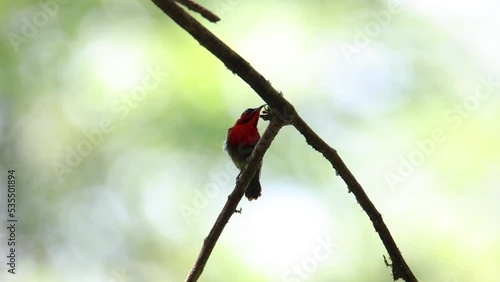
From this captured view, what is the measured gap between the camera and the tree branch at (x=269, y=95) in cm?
245

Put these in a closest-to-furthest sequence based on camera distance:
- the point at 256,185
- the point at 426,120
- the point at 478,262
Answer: the point at 256,185, the point at 478,262, the point at 426,120

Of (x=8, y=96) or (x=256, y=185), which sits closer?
A: (x=256, y=185)

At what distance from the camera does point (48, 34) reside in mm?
9805

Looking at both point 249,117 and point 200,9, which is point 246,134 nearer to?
point 249,117

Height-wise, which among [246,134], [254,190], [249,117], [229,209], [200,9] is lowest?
[229,209]

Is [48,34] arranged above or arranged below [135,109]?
above

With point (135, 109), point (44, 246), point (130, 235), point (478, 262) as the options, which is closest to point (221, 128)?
point (135, 109)

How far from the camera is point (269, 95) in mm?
2861

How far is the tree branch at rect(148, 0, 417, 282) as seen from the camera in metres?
2.45

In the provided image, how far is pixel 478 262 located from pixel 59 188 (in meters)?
6.42

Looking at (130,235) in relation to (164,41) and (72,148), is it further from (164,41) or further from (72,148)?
(164,41)

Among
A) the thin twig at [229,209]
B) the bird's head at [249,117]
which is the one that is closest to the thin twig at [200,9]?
the thin twig at [229,209]

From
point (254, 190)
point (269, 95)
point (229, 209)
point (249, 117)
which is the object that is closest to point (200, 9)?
point (269, 95)

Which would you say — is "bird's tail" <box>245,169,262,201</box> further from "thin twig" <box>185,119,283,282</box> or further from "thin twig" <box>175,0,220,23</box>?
"thin twig" <box>175,0,220,23</box>
